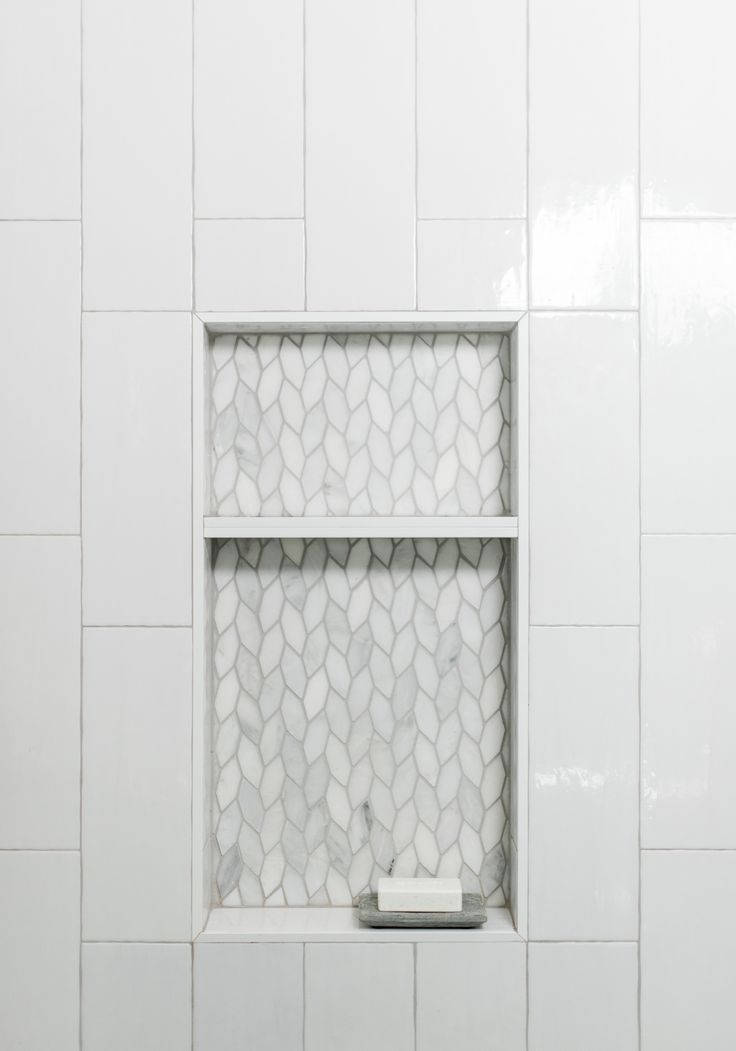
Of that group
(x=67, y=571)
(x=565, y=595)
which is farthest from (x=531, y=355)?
(x=67, y=571)

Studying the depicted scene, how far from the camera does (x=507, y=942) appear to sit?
127 centimetres

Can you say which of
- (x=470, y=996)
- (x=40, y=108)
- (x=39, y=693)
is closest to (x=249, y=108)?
(x=40, y=108)

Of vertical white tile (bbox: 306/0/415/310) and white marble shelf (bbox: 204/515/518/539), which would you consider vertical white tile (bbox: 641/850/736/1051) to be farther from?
vertical white tile (bbox: 306/0/415/310)

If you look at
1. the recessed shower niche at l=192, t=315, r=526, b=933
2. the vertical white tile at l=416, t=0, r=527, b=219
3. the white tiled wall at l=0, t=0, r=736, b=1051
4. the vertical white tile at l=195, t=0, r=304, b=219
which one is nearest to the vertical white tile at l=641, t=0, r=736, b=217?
the white tiled wall at l=0, t=0, r=736, b=1051

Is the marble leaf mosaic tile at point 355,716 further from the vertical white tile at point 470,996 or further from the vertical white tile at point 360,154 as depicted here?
the vertical white tile at point 360,154

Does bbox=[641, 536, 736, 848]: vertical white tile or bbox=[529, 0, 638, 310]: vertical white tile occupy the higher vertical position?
bbox=[529, 0, 638, 310]: vertical white tile

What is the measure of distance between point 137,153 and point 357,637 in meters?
0.70

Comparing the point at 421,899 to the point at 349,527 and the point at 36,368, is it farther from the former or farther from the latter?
the point at 36,368

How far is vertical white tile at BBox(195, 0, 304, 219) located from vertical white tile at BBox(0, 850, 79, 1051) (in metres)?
0.88

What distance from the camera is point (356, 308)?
1279mm

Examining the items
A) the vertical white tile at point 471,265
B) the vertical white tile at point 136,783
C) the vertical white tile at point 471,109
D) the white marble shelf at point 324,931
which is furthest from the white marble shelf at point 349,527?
the white marble shelf at point 324,931

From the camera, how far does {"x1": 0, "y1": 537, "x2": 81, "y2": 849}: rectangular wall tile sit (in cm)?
128

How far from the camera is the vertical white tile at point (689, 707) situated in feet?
4.20

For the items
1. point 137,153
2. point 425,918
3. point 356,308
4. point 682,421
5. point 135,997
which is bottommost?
point 135,997
